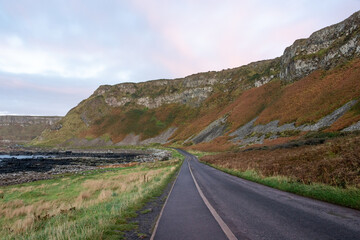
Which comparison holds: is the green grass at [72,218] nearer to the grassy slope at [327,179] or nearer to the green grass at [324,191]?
the green grass at [324,191]

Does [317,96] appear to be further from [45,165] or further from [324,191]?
[45,165]

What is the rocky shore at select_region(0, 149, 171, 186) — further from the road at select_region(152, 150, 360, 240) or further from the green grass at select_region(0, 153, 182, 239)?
the road at select_region(152, 150, 360, 240)

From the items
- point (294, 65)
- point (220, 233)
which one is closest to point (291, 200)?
point (220, 233)

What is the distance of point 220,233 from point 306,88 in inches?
2767

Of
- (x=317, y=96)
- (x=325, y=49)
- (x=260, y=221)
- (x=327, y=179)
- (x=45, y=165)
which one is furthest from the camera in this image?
(x=325, y=49)

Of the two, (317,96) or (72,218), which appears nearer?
(72,218)

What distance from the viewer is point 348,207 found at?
6871 millimetres

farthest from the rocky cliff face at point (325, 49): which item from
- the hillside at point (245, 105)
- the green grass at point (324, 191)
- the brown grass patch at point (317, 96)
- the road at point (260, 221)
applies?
the road at point (260, 221)

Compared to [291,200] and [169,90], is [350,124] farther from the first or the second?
[169,90]

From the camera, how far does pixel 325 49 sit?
70125 millimetres

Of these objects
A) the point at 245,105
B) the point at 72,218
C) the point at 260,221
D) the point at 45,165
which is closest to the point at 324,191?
the point at 260,221

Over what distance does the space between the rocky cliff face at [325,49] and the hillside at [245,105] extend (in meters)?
0.31

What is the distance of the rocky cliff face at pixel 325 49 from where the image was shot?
59.8 metres

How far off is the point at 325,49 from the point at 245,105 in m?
34.1
